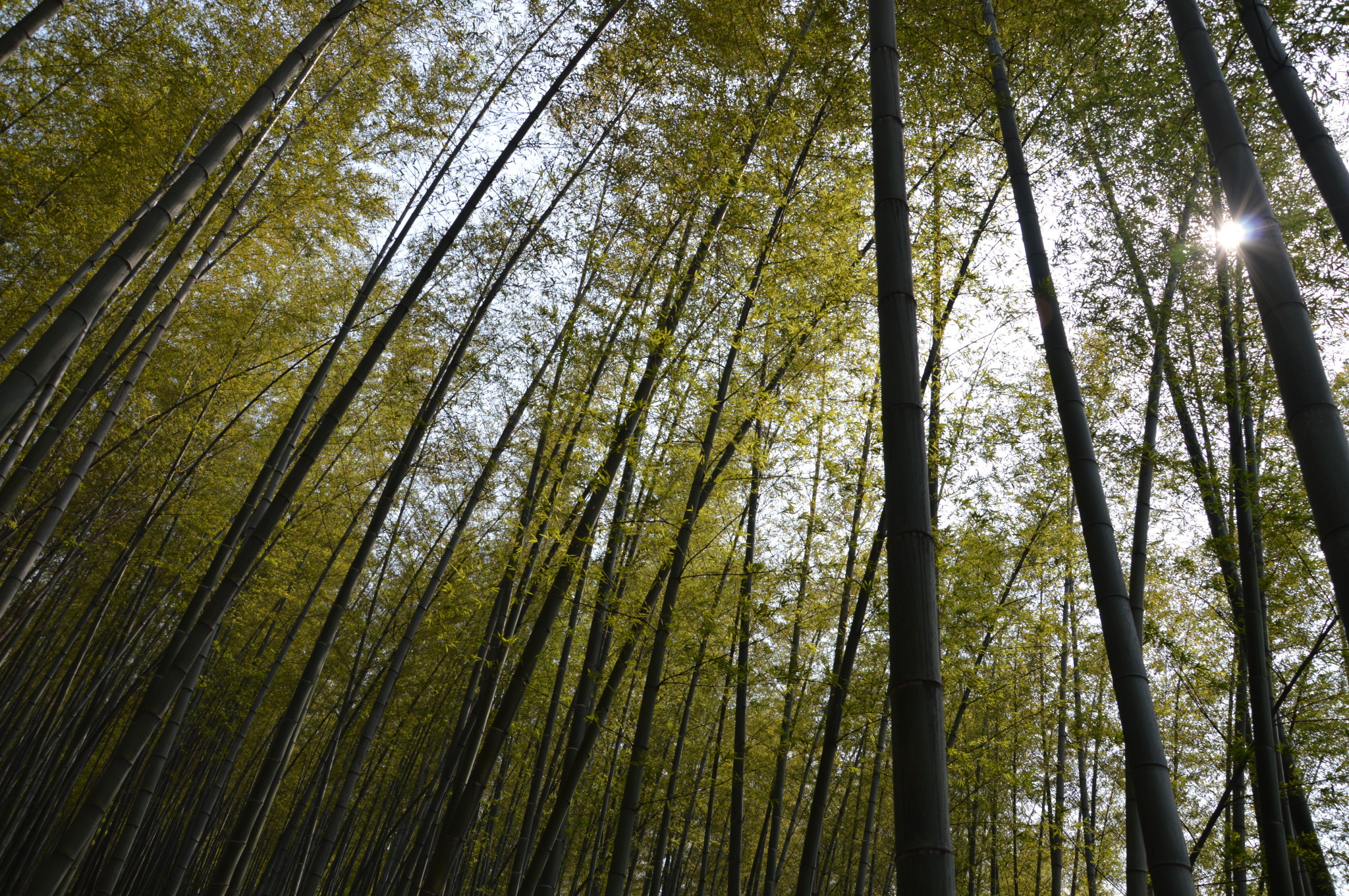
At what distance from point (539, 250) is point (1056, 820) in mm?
7196

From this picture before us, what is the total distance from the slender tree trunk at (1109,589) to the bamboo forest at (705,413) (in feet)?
0.05

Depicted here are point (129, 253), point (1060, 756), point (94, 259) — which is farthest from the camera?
point (1060, 756)

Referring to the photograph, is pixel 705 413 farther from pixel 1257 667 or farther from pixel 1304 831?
pixel 1304 831

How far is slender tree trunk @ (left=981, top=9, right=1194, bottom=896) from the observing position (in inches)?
78.8

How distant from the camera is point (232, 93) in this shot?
579 cm

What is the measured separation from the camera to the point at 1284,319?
178 centimetres

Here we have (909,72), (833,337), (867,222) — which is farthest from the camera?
(833,337)

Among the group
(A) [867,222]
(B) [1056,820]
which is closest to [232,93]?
(A) [867,222]

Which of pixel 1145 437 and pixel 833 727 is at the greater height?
pixel 1145 437

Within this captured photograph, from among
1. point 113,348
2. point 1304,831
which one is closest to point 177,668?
point 113,348

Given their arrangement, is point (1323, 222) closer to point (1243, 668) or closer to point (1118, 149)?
point (1118, 149)

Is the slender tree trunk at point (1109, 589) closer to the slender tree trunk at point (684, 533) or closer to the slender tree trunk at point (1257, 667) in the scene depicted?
the slender tree trunk at point (1257, 667)

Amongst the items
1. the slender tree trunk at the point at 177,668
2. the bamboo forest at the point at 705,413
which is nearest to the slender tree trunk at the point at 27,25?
the bamboo forest at the point at 705,413

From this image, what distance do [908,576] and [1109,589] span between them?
1371 millimetres
